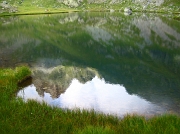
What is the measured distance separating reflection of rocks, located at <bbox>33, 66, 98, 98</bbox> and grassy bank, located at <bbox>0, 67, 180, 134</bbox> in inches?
413

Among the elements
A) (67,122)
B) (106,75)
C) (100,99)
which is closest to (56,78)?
(106,75)

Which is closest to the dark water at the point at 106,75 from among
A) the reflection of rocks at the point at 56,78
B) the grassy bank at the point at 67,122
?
the reflection of rocks at the point at 56,78

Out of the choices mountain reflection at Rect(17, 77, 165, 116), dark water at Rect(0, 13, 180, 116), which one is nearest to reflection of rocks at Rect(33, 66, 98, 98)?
dark water at Rect(0, 13, 180, 116)

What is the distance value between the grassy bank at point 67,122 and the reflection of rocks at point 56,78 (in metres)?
10.5

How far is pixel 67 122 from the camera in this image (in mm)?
18797

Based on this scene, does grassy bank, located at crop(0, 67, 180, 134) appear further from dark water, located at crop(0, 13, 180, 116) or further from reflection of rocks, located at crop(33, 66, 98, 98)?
reflection of rocks, located at crop(33, 66, 98, 98)

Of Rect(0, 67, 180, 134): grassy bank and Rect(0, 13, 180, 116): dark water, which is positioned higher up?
Rect(0, 67, 180, 134): grassy bank

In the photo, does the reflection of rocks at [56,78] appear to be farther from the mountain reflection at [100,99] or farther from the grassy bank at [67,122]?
the grassy bank at [67,122]

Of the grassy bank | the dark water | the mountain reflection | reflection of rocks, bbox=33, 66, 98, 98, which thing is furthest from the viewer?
reflection of rocks, bbox=33, 66, 98, 98

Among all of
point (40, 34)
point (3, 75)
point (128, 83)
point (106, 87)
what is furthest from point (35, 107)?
point (40, 34)

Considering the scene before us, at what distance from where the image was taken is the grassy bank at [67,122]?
16469 mm

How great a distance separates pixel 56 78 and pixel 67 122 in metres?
23.6

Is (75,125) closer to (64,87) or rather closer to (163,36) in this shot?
(64,87)

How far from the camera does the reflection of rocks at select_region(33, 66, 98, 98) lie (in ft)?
113
